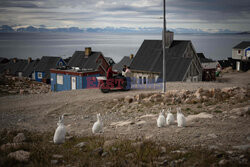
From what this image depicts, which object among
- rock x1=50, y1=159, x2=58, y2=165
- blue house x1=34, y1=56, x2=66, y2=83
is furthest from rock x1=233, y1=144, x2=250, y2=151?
blue house x1=34, y1=56, x2=66, y2=83

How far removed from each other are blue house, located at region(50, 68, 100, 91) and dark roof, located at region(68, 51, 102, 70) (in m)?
9.03

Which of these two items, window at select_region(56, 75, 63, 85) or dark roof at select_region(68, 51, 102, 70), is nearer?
window at select_region(56, 75, 63, 85)

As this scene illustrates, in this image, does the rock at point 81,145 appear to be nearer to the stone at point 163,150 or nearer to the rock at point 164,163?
the stone at point 163,150

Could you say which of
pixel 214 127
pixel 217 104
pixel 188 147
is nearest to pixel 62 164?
pixel 188 147

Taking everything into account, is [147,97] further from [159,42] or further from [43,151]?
[159,42]

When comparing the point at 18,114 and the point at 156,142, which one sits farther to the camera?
the point at 18,114

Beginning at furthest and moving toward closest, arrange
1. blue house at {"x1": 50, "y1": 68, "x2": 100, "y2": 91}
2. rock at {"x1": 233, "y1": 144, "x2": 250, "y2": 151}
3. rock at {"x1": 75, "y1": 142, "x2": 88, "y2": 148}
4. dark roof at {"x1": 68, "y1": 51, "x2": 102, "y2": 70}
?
1. dark roof at {"x1": 68, "y1": 51, "x2": 102, "y2": 70}
2. blue house at {"x1": 50, "y1": 68, "x2": 100, "y2": 91}
3. rock at {"x1": 75, "y1": 142, "x2": 88, "y2": 148}
4. rock at {"x1": 233, "y1": 144, "x2": 250, "y2": 151}

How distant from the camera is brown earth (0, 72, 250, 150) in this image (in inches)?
340

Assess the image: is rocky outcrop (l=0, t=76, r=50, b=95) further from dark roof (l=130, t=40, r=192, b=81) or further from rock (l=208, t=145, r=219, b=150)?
rock (l=208, t=145, r=219, b=150)

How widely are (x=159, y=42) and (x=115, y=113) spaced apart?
21559 millimetres

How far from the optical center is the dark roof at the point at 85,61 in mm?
44844

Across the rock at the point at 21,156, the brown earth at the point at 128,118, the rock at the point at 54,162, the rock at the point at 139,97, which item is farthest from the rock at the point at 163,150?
the rock at the point at 139,97

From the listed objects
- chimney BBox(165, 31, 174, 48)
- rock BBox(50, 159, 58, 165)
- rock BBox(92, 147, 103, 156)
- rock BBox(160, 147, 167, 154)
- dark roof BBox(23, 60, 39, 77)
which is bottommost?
rock BBox(50, 159, 58, 165)

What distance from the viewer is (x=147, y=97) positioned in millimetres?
17312
